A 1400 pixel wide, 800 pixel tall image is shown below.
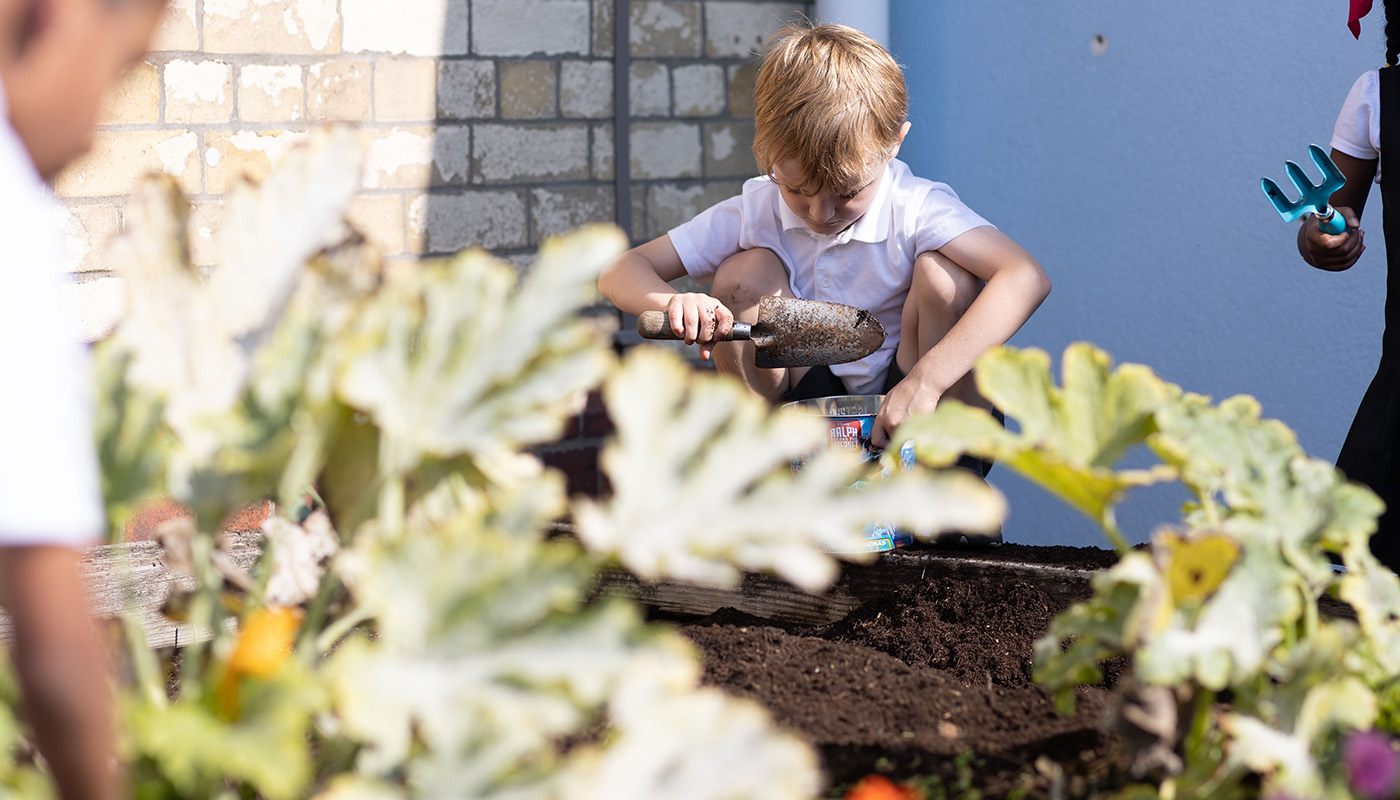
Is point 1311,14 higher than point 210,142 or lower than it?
higher

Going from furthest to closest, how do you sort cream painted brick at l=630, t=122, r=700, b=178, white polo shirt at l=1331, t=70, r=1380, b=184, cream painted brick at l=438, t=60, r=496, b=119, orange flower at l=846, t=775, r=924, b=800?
cream painted brick at l=630, t=122, r=700, b=178, cream painted brick at l=438, t=60, r=496, b=119, white polo shirt at l=1331, t=70, r=1380, b=184, orange flower at l=846, t=775, r=924, b=800

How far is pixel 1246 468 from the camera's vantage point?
32.8 inches

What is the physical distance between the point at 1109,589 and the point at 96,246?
2487mm

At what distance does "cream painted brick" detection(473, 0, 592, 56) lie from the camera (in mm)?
2961

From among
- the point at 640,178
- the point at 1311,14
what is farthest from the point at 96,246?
the point at 1311,14

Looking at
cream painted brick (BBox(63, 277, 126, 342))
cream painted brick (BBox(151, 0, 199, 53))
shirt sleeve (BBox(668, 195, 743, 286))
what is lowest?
cream painted brick (BBox(63, 277, 126, 342))

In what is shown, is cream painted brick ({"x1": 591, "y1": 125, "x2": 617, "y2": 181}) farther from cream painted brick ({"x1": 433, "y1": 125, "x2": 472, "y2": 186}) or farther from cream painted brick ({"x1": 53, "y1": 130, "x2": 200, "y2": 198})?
cream painted brick ({"x1": 53, "y1": 130, "x2": 200, "y2": 198})

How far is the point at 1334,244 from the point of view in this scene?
178 centimetres

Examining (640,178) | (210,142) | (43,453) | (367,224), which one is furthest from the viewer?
(640,178)

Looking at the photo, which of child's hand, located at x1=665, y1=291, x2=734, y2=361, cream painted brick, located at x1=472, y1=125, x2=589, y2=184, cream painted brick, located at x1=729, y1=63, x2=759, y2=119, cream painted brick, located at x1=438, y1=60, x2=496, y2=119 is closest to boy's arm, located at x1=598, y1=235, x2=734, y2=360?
child's hand, located at x1=665, y1=291, x2=734, y2=361

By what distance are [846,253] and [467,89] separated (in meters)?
1.19

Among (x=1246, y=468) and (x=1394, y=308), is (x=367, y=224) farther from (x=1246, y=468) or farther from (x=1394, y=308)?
(x=1246, y=468)

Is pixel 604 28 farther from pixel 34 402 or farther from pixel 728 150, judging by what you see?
pixel 34 402

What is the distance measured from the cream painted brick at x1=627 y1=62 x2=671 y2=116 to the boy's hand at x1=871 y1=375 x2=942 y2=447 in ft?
4.76
